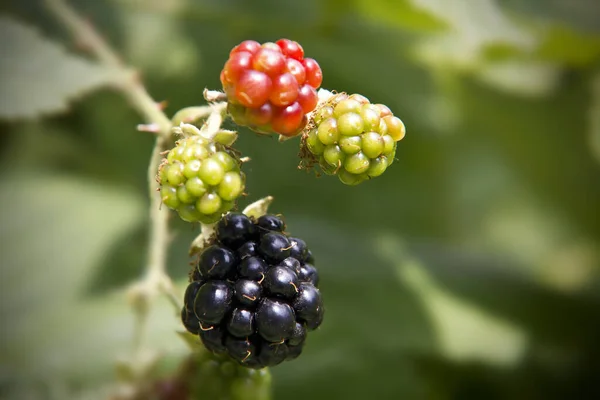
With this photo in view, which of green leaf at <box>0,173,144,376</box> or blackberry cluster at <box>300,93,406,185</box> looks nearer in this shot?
blackberry cluster at <box>300,93,406,185</box>

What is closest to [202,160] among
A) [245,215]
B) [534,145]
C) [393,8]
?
[245,215]

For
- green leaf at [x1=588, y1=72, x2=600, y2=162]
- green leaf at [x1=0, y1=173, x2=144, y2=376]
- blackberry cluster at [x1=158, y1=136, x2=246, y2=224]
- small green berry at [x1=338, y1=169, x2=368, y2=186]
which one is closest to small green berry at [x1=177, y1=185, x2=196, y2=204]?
blackberry cluster at [x1=158, y1=136, x2=246, y2=224]

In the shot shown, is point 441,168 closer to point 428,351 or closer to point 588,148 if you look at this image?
point 588,148

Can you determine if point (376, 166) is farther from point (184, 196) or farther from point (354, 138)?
point (184, 196)

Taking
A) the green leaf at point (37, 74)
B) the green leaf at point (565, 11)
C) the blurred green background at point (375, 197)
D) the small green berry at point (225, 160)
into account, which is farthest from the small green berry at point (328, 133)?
the green leaf at point (565, 11)

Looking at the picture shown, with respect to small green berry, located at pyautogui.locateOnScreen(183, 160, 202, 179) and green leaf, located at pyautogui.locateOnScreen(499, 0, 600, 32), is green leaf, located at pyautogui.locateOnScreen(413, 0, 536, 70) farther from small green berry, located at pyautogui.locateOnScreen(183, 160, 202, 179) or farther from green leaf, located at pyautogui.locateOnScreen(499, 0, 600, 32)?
small green berry, located at pyautogui.locateOnScreen(183, 160, 202, 179)
